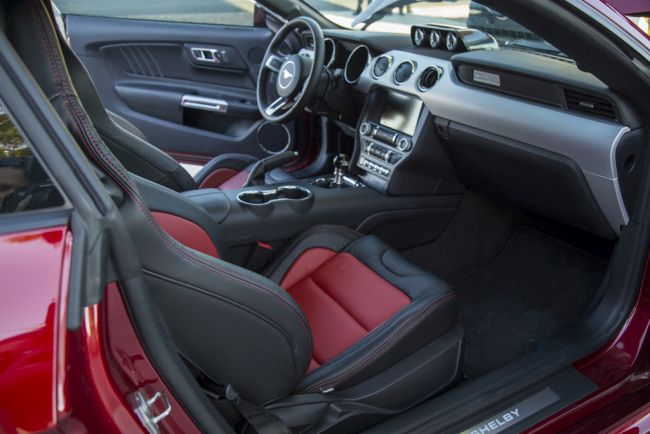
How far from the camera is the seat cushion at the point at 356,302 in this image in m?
1.48

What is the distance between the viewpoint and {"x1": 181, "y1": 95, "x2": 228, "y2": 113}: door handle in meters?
3.11

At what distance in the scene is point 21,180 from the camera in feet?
2.58

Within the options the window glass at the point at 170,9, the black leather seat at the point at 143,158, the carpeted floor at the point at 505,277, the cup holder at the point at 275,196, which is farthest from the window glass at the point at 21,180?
the window glass at the point at 170,9

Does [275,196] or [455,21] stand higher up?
[455,21]

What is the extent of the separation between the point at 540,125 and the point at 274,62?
Answer: 125cm

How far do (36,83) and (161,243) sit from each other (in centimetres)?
29

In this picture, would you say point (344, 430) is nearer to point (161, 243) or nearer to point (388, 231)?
point (161, 243)

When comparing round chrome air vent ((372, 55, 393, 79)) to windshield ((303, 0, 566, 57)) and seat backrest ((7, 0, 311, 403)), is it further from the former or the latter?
seat backrest ((7, 0, 311, 403))

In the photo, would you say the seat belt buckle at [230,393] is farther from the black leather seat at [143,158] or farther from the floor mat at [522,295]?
the floor mat at [522,295]

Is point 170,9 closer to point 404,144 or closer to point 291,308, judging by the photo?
point 404,144

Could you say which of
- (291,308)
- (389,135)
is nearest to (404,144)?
(389,135)

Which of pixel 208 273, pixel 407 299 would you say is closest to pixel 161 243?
pixel 208 273

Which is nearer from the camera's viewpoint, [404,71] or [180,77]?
[404,71]

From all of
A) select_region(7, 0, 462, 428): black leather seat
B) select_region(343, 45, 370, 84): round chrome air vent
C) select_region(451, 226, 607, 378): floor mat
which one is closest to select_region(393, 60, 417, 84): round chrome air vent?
select_region(343, 45, 370, 84): round chrome air vent
